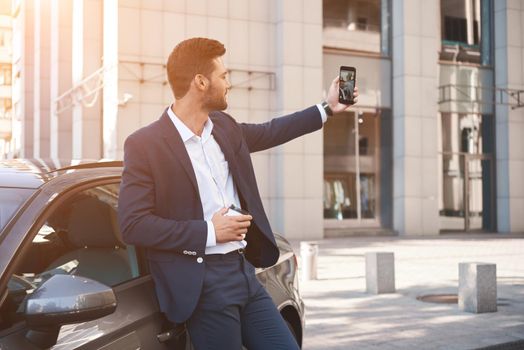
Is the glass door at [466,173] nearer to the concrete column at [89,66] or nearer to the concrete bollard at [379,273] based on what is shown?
the concrete column at [89,66]

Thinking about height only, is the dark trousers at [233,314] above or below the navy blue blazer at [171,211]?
below

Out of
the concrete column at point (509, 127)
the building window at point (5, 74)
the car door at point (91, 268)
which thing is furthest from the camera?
the building window at point (5, 74)

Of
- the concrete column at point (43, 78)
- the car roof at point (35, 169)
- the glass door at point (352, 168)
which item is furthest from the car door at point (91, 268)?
the concrete column at point (43, 78)

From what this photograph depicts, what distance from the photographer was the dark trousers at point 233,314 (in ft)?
8.43

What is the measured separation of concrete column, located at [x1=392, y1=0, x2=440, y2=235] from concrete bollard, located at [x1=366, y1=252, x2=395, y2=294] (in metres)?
13.4

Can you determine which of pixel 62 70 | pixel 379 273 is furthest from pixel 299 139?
pixel 379 273

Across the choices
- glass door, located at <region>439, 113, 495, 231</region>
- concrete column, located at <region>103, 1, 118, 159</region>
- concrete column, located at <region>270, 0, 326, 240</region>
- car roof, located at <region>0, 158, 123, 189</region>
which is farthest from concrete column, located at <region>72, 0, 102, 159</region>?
car roof, located at <region>0, 158, 123, 189</region>

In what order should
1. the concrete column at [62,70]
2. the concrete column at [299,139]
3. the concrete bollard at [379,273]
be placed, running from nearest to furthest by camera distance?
the concrete bollard at [379,273], the concrete column at [299,139], the concrete column at [62,70]

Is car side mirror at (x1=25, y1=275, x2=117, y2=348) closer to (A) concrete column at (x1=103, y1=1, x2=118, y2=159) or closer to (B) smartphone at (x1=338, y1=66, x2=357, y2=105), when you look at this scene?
(B) smartphone at (x1=338, y1=66, x2=357, y2=105)

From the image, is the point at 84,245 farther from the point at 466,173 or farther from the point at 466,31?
the point at 466,31

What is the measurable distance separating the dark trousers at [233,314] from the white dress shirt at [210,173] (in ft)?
0.26

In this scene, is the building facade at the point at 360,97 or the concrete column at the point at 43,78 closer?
the building facade at the point at 360,97

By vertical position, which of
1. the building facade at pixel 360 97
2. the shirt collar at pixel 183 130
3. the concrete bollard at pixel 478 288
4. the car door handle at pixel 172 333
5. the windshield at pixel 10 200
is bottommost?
the concrete bollard at pixel 478 288

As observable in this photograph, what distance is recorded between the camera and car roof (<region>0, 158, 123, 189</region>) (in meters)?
2.65
